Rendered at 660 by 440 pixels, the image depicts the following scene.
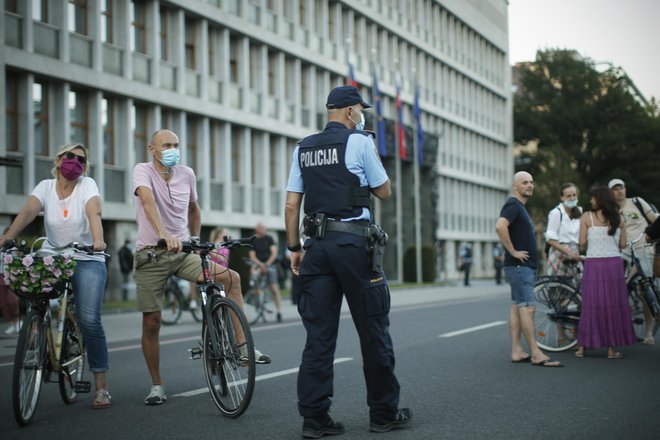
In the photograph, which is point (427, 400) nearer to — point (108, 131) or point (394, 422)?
point (394, 422)

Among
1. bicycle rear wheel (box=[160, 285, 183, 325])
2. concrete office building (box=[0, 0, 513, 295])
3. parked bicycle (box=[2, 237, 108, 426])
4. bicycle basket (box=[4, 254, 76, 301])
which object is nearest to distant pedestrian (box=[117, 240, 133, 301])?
concrete office building (box=[0, 0, 513, 295])

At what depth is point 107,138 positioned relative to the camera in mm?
31656

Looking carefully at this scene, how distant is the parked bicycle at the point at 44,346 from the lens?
6.70 meters

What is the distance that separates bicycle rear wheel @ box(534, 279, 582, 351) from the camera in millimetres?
11109

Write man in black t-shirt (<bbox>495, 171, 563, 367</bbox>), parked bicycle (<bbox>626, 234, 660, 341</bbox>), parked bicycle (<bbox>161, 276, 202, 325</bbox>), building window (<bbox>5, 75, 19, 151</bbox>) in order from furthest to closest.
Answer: building window (<bbox>5, 75, 19, 151</bbox>) < parked bicycle (<bbox>161, 276, 202, 325</bbox>) < parked bicycle (<bbox>626, 234, 660, 341</bbox>) < man in black t-shirt (<bbox>495, 171, 563, 367</bbox>)

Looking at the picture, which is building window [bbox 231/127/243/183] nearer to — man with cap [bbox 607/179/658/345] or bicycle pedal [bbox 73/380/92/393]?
man with cap [bbox 607/179/658/345]

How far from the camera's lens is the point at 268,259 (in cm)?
1944

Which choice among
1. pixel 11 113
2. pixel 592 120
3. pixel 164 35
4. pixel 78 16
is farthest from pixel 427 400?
pixel 592 120

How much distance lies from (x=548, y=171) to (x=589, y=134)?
15004 millimetres

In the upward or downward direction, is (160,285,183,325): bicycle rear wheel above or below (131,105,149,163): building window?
below

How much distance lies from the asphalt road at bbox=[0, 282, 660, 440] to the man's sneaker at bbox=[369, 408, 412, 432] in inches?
2.5

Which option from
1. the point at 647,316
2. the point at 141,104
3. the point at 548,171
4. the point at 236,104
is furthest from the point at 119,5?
the point at 548,171

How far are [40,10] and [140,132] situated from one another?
19.3 feet

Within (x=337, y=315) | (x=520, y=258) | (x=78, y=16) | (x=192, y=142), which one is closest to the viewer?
(x=337, y=315)
